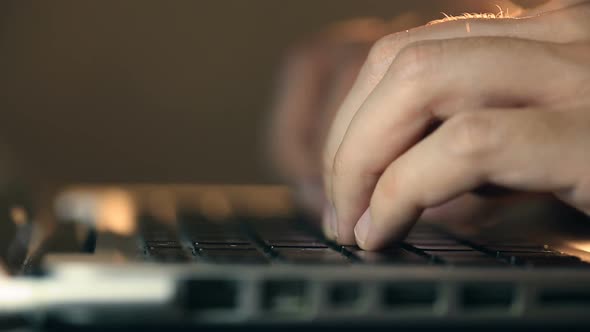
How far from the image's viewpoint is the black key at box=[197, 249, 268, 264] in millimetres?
370

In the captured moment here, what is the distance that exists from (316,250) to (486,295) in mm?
111

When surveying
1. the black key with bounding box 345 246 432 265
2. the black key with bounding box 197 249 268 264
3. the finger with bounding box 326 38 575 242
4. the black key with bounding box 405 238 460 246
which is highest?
the finger with bounding box 326 38 575 242

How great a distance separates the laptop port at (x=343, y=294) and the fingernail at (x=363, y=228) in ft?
0.34

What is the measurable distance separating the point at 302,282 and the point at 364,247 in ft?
0.37

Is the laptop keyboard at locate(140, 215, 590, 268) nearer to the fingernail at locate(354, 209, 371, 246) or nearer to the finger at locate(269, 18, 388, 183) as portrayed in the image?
the fingernail at locate(354, 209, 371, 246)

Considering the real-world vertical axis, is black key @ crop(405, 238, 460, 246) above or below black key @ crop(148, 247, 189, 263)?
above

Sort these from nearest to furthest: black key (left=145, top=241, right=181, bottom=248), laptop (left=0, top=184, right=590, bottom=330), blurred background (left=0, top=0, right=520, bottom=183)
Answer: laptop (left=0, top=184, right=590, bottom=330)
black key (left=145, top=241, right=181, bottom=248)
blurred background (left=0, top=0, right=520, bottom=183)

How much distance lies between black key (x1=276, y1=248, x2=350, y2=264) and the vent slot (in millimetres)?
96

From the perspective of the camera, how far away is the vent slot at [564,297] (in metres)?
0.37

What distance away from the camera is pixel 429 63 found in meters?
0.43

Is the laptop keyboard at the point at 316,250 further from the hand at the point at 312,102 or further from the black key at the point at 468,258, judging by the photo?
the hand at the point at 312,102

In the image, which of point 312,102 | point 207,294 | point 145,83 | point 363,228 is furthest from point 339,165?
point 145,83

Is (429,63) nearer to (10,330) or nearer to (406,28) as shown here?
(406,28)

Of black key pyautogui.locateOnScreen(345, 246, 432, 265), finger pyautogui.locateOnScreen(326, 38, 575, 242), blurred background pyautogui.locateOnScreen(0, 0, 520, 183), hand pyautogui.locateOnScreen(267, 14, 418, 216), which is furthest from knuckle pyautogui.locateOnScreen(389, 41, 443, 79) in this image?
blurred background pyautogui.locateOnScreen(0, 0, 520, 183)
